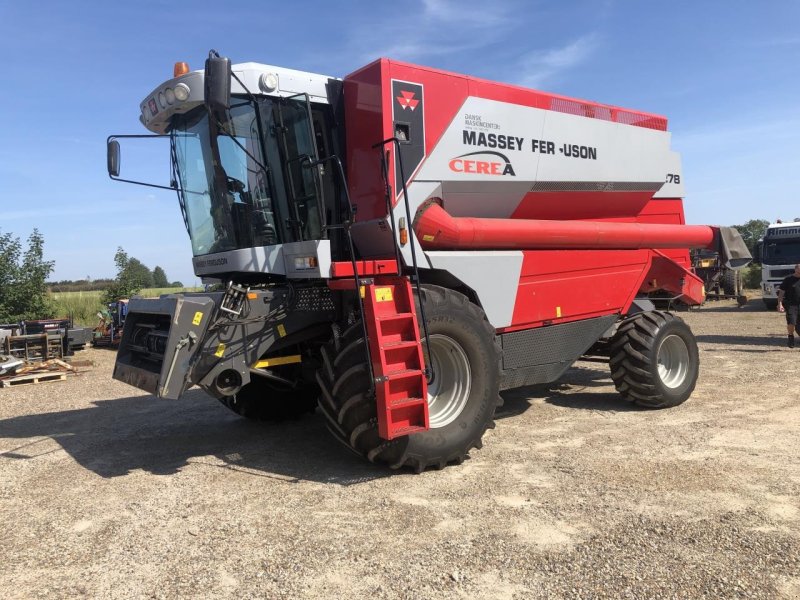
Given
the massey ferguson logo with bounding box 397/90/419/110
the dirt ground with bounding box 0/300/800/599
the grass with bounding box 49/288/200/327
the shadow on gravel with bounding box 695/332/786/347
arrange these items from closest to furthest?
1. the dirt ground with bounding box 0/300/800/599
2. the massey ferguson logo with bounding box 397/90/419/110
3. the shadow on gravel with bounding box 695/332/786/347
4. the grass with bounding box 49/288/200/327

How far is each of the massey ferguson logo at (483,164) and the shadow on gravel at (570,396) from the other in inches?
99.9

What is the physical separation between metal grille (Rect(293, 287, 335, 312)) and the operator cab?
23 centimetres

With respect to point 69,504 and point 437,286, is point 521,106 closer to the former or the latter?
point 437,286

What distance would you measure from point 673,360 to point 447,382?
3.42 meters

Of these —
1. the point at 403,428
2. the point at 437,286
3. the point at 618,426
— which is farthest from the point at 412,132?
the point at 618,426

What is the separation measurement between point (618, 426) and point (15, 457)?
554cm

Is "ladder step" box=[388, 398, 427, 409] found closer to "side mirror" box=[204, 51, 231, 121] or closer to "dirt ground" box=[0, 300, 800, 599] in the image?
"dirt ground" box=[0, 300, 800, 599]

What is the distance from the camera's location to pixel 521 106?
19.0ft

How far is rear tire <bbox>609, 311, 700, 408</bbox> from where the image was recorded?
6.52 metres

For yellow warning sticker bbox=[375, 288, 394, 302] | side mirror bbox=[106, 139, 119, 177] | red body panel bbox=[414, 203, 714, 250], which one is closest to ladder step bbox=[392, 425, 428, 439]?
yellow warning sticker bbox=[375, 288, 394, 302]

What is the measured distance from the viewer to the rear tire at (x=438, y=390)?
4422 mm

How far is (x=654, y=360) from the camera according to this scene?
257 inches

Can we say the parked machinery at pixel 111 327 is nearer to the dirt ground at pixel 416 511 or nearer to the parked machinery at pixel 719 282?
the dirt ground at pixel 416 511

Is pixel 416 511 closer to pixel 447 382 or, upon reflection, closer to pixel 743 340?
pixel 447 382
